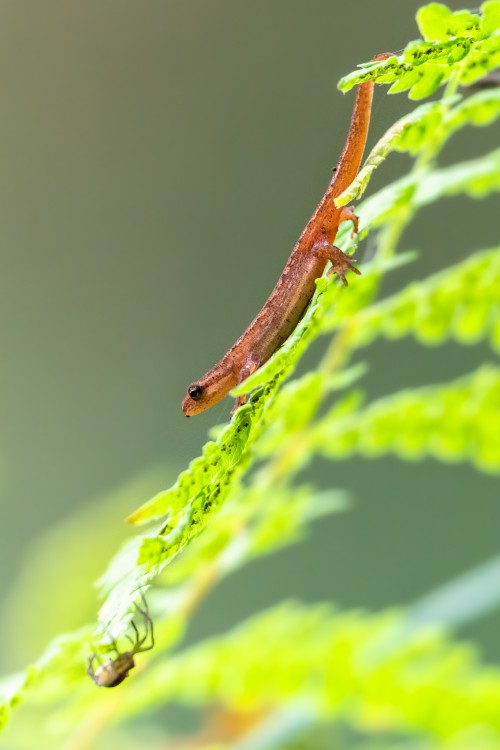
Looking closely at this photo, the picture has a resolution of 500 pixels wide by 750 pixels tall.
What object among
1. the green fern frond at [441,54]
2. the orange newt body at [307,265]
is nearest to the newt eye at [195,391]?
the orange newt body at [307,265]

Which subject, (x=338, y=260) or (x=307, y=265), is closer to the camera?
(x=338, y=260)

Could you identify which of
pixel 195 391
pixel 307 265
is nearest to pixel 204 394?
pixel 195 391

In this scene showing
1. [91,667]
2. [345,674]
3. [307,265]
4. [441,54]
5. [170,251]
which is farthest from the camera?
[170,251]

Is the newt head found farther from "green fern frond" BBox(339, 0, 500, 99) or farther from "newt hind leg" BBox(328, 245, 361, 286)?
"green fern frond" BBox(339, 0, 500, 99)

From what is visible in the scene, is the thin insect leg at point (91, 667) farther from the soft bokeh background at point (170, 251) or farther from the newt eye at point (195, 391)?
the soft bokeh background at point (170, 251)

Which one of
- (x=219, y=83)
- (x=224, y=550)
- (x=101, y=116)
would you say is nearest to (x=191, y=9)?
(x=219, y=83)

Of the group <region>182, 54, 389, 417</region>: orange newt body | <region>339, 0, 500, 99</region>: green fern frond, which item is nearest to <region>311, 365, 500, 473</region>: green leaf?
<region>182, 54, 389, 417</region>: orange newt body

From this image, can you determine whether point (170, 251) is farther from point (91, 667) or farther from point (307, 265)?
point (91, 667)
